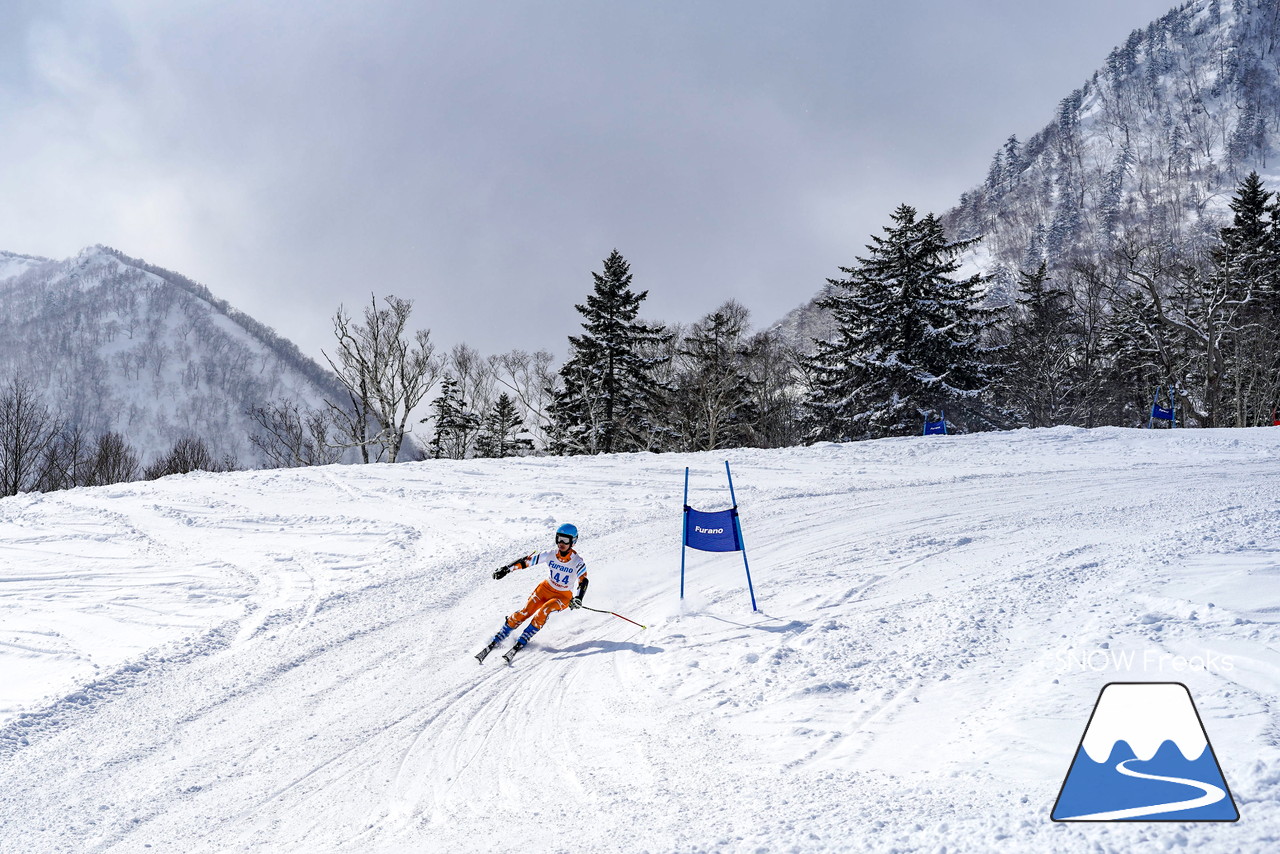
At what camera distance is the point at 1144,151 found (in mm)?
136500

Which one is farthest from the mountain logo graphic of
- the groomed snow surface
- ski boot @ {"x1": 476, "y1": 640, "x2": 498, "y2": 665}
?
ski boot @ {"x1": 476, "y1": 640, "x2": 498, "y2": 665}

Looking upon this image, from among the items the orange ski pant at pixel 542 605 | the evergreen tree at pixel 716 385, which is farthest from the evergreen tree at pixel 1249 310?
the orange ski pant at pixel 542 605

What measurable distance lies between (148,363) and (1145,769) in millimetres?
210581

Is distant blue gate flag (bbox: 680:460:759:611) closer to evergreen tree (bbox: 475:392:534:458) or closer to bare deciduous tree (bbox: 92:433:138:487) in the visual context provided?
evergreen tree (bbox: 475:392:534:458)

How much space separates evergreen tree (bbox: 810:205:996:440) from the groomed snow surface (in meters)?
16.8

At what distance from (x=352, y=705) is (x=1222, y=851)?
6105 mm

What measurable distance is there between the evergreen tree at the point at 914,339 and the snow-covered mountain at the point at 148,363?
129 meters

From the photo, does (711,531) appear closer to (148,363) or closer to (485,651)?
(485,651)

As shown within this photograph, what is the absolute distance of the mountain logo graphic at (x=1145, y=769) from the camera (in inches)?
111

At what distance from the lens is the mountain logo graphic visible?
111 inches

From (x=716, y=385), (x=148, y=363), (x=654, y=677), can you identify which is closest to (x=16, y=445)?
(x=716, y=385)

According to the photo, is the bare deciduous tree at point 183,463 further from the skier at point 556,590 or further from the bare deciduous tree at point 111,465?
the skier at point 556,590
